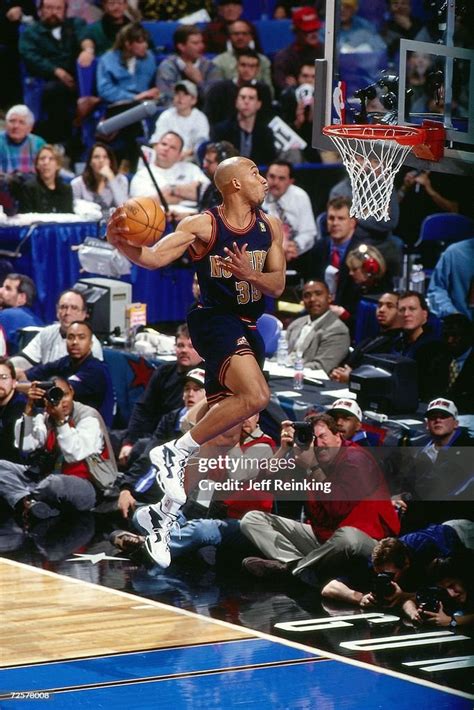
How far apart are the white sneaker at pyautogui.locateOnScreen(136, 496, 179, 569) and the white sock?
1.45 ft

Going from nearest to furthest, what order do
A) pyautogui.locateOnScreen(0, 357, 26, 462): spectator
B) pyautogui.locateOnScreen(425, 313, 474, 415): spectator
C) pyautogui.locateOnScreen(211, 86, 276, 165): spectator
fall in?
1. pyautogui.locateOnScreen(425, 313, 474, 415): spectator
2. pyautogui.locateOnScreen(0, 357, 26, 462): spectator
3. pyautogui.locateOnScreen(211, 86, 276, 165): spectator

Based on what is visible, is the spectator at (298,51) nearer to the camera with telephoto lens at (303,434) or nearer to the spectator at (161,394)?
the spectator at (161,394)

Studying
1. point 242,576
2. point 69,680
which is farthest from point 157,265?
point 242,576

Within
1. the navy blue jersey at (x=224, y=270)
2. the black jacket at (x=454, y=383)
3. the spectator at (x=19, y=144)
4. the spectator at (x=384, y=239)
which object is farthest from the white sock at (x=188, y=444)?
the spectator at (x=19, y=144)

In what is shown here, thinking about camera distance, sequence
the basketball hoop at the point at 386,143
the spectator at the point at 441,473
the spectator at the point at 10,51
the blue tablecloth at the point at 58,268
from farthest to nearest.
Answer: the spectator at the point at 10,51 < the blue tablecloth at the point at 58,268 < the spectator at the point at 441,473 < the basketball hoop at the point at 386,143

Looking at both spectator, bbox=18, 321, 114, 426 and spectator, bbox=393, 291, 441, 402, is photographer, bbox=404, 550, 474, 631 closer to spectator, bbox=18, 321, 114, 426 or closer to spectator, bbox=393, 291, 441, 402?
spectator, bbox=393, 291, 441, 402

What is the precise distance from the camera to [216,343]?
8.11 m

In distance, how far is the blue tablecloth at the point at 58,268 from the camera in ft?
45.3

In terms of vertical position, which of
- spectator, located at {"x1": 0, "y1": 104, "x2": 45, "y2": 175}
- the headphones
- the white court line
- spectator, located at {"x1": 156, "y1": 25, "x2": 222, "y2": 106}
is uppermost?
spectator, located at {"x1": 156, "y1": 25, "x2": 222, "y2": 106}

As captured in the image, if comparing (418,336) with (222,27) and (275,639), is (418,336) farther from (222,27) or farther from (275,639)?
(222,27)

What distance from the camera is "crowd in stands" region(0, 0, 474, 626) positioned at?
9.51 m

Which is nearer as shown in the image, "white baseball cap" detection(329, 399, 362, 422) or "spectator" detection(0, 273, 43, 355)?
"white baseball cap" detection(329, 399, 362, 422)

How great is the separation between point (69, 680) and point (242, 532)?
2290mm

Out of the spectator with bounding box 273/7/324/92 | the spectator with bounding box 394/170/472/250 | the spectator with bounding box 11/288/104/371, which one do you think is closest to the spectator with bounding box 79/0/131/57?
the spectator with bounding box 273/7/324/92
